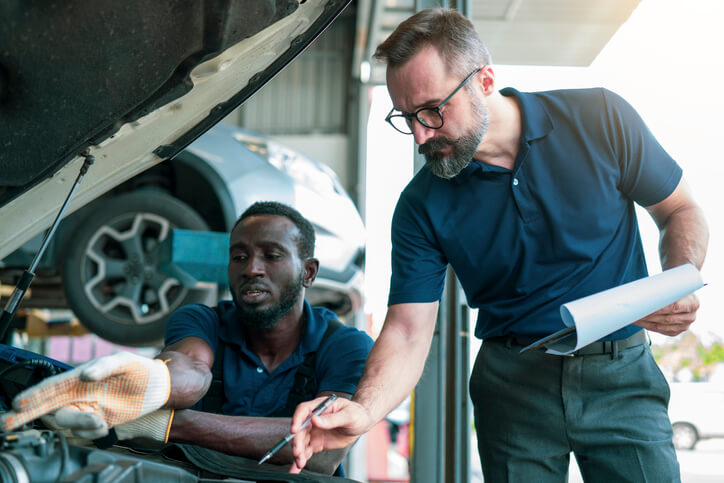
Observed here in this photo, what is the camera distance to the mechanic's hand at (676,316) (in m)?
1.14

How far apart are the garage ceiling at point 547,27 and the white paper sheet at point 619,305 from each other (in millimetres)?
1174

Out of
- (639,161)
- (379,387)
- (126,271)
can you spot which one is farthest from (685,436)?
(126,271)

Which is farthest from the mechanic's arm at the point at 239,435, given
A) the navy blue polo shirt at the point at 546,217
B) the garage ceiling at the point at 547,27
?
the garage ceiling at the point at 547,27

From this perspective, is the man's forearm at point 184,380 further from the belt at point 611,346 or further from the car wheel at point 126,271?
the car wheel at point 126,271

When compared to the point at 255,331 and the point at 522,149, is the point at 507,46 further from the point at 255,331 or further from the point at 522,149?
the point at 255,331

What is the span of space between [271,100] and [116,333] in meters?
5.21

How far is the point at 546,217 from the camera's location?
138 centimetres

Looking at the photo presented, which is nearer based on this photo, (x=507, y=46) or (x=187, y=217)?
(x=507, y=46)

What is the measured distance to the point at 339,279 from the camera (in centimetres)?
351

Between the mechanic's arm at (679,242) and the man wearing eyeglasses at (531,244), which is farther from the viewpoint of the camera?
the man wearing eyeglasses at (531,244)

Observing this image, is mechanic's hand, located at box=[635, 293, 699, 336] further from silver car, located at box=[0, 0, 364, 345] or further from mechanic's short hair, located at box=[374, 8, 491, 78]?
silver car, located at box=[0, 0, 364, 345]

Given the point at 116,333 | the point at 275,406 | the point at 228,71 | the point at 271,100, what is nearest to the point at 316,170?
the point at 116,333

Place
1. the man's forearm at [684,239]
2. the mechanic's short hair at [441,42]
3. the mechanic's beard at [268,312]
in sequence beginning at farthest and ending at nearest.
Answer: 1. the mechanic's beard at [268,312]
2. the mechanic's short hair at [441,42]
3. the man's forearm at [684,239]

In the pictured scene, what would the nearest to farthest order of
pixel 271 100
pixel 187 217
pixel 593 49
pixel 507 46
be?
pixel 593 49 → pixel 507 46 → pixel 187 217 → pixel 271 100
